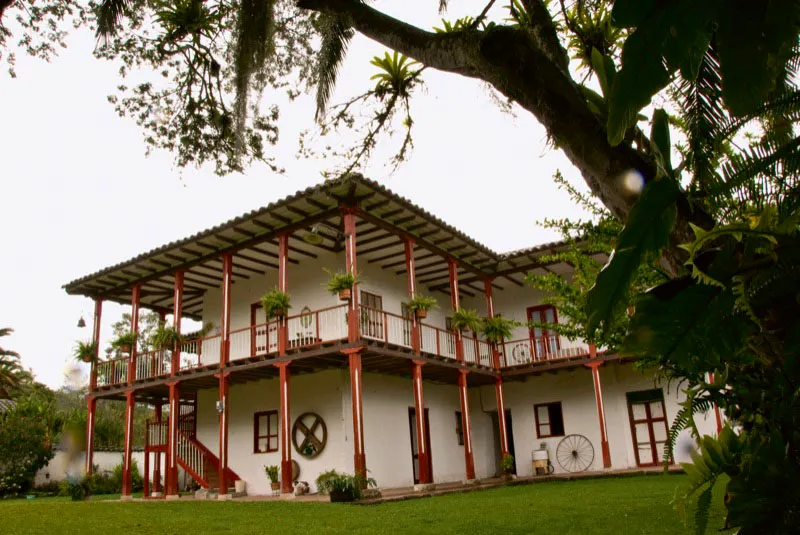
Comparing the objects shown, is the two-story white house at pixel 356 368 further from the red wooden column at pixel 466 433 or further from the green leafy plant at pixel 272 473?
the green leafy plant at pixel 272 473

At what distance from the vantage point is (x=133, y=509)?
11.8m

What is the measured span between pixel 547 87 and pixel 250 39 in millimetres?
4085

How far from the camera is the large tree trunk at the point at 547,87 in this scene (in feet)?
8.14

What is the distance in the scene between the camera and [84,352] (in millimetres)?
18094

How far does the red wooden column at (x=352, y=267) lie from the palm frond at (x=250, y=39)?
7916 mm

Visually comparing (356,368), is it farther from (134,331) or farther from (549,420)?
(549,420)

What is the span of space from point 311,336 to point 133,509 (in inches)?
212

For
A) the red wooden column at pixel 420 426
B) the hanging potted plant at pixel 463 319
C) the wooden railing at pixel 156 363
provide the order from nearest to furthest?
1. the red wooden column at pixel 420 426
2. the hanging potted plant at pixel 463 319
3. the wooden railing at pixel 156 363

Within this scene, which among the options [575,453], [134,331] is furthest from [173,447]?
[575,453]

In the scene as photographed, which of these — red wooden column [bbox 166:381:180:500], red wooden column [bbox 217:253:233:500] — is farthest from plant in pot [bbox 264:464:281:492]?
red wooden column [bbox 166:381:180:500]

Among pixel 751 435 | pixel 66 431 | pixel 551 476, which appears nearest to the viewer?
pixel 751 435

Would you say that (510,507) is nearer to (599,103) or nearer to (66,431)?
(599,103)

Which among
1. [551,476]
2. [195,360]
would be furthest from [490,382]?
[195,360]

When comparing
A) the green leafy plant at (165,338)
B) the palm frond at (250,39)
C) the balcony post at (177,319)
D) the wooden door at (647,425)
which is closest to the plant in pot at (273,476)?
the balcony post at (177,319)
